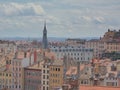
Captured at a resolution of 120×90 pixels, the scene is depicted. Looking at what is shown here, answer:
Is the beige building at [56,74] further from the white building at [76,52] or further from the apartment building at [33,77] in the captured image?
the white building at [76,52]

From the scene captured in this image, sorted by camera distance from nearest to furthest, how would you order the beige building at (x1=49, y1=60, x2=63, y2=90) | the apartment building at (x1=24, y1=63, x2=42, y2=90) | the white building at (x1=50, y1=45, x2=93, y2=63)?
the beige building at (x1=49, y1=60, x2=63, y2=90)
the apartment building at (x1=24, y1=63, x2=42, y2=90)
the white building at (x1=50, y1=45, x2=93, y2=63)

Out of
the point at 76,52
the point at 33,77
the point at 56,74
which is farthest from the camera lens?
the point at 76,52

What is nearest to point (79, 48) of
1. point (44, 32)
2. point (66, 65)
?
point (44, 32)

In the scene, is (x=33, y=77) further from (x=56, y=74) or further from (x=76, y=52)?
(x=76, y=52)

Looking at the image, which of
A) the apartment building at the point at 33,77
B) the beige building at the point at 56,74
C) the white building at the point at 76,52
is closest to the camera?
the beige building at the point at 56,74

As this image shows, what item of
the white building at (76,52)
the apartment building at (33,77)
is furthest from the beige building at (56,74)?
the white building at (76,52)

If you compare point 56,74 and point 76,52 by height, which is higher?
point 76,52

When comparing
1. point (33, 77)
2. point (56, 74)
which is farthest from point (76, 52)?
point (56, 74)

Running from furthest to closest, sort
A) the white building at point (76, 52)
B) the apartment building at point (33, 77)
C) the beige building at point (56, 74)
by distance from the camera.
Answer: the white building at point (76, 52)
the apartment building at point (33, 77)
the beige building at point (56, 74)

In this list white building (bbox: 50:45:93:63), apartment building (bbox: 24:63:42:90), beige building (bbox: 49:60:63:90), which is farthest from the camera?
white building (bbox: 50:45:93:63)

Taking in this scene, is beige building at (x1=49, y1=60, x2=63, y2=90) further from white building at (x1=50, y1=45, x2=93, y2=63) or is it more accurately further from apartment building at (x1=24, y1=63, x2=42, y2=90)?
white building at (x1=50, y1=45, x2=93, y2=63)

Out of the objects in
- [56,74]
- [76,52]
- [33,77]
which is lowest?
[33,77]

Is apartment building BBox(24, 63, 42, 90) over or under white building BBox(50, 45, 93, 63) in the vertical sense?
under

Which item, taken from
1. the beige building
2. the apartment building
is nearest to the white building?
the apartment building
